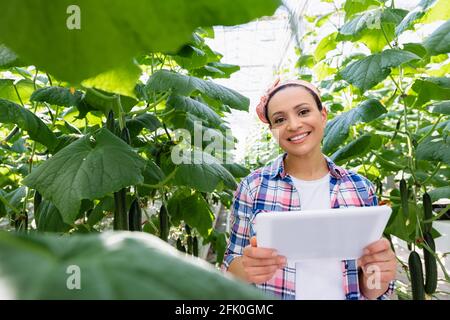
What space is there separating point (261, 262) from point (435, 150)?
901 millimetres

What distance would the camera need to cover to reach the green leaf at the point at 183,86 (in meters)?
1.26

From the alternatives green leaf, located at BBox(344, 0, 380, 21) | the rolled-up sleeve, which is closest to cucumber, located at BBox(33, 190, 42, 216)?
the rolled-up sleeve

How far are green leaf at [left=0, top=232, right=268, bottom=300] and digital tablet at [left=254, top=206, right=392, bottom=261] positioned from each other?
2.31 feet

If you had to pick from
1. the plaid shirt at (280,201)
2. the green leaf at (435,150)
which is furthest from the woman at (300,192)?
the green leaf at (435,150)

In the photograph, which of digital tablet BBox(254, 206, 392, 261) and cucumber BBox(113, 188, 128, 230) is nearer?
digital tablet BBox(254, 206, 392, 261)

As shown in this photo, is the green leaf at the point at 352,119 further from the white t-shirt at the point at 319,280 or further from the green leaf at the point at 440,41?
the white t-shirt at the point at 319,280

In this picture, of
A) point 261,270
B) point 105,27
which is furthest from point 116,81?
point 261,270

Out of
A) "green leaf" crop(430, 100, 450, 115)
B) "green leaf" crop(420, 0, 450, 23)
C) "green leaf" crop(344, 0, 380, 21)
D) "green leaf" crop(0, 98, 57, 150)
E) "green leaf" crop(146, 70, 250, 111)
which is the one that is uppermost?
"green leaf" crop(344, 0, 380, 21)

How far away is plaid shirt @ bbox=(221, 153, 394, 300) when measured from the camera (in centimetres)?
124

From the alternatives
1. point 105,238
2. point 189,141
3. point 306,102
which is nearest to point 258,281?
point 306,102

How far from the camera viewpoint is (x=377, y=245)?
985 millimetres

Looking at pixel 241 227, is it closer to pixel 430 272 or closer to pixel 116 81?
pixel 430 272

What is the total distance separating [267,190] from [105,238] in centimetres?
119

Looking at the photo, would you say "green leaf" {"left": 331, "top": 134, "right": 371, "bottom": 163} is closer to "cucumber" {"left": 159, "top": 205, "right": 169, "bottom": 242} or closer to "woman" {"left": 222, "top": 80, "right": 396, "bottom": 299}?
"woman" {"left": 222, "top": 80, "right": 396, "bottom": 299}
